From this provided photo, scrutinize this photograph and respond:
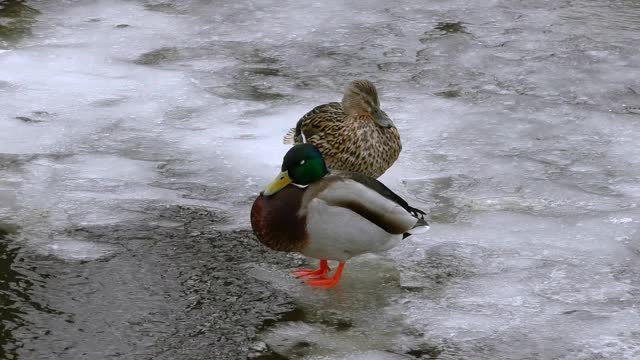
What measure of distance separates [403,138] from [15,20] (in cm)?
319

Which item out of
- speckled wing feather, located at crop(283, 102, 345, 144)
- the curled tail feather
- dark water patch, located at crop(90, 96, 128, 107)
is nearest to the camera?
the curled tail feather

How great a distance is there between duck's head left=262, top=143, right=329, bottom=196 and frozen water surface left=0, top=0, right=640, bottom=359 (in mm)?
403

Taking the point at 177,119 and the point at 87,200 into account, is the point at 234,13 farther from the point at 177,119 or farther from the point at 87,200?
the point at 87,200

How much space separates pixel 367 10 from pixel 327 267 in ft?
13.0

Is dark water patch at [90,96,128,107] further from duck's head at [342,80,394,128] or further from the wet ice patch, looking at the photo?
the wet ice patch

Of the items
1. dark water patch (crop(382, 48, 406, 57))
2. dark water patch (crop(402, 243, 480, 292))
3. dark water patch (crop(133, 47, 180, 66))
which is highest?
dark water patch (crop(382, 48, 406, 57))

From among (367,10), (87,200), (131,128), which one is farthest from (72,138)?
(367,10)

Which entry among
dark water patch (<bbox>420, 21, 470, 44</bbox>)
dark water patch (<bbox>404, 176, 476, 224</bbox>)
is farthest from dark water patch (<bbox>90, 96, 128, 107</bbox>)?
dark water patch (<bbox>420, 21, 470, 44</bbox>)

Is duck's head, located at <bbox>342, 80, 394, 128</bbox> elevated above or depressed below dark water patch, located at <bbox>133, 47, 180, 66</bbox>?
above

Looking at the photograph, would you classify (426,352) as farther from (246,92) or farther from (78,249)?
(246,92)

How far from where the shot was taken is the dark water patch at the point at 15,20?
7381 mm

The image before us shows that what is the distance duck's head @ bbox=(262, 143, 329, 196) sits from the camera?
440cm

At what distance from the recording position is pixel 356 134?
5.29 metres

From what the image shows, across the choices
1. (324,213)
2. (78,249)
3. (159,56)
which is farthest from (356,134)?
(159,56)
